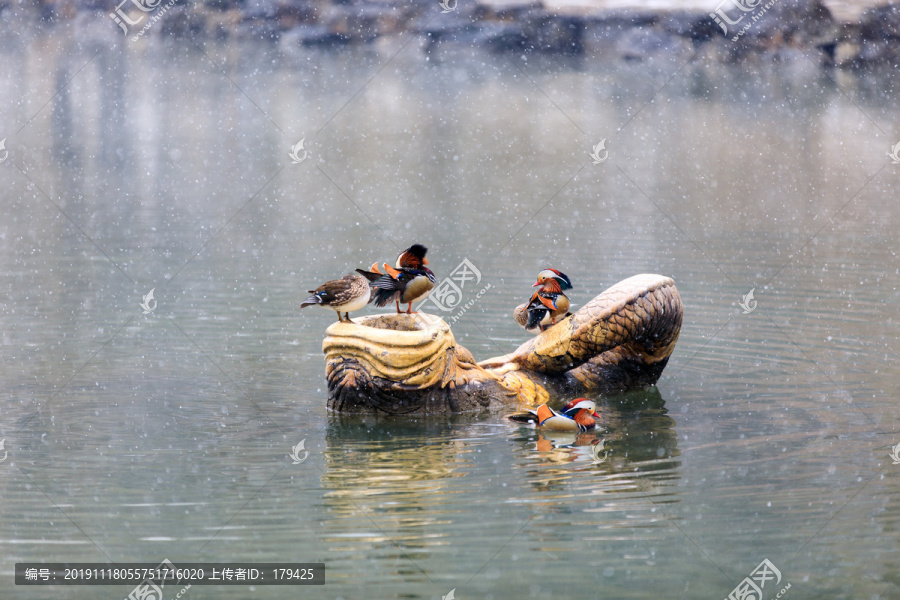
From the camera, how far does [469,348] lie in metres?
10.9

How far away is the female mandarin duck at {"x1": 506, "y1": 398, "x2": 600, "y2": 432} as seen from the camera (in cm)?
845

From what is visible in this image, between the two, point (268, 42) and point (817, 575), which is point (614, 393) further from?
point (268, 42)

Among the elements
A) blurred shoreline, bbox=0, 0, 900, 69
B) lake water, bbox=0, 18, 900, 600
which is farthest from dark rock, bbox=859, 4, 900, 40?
lake water, bbox=0, 18, 900, 600

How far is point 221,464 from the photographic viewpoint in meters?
7.70

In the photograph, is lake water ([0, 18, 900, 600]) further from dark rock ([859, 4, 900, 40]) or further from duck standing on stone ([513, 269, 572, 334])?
dark rock ([859, 4, 900, 40])

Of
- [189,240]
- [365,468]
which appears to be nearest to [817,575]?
[365,468]

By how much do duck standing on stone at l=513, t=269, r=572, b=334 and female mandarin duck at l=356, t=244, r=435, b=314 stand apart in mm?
1192

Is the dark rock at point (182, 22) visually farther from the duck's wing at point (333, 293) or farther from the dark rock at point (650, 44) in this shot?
the duck's wing at point (333, 293)

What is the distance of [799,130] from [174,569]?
28.2 m

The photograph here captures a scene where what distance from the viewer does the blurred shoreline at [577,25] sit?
43.5 m

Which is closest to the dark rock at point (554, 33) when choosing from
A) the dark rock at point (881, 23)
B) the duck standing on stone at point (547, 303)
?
the dark rock at point (881, 23)

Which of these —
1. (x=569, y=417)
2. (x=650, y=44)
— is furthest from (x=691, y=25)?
(x=569, y=417)

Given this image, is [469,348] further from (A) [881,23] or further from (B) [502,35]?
(A) [881,23]

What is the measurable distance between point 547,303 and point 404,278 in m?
1.43
